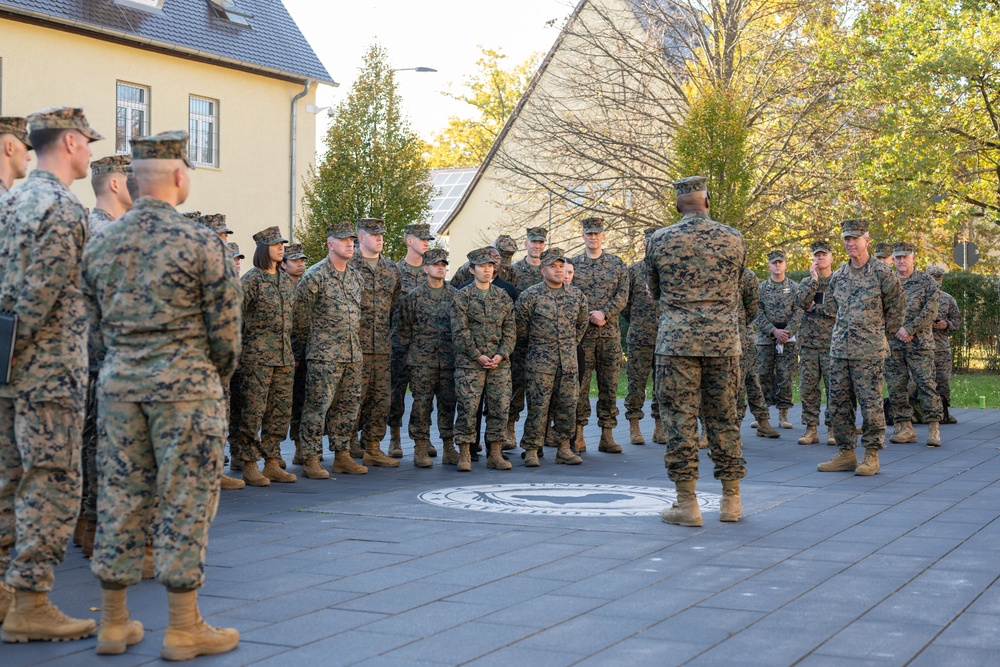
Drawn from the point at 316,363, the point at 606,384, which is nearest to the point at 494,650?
the point at 316,363

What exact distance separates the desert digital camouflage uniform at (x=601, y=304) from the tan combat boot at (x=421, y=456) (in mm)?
1781

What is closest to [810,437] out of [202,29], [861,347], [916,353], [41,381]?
[916,353]

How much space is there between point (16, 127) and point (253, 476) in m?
4.70

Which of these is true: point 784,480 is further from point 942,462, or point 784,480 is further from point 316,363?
point 316,363

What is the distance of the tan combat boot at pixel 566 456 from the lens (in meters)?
12.1

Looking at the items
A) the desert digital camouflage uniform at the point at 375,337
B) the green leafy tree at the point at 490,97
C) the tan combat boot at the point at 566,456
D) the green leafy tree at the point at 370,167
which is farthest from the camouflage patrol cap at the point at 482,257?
the green leafy tree at the point at 490,97

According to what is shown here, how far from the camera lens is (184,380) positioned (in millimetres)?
5309

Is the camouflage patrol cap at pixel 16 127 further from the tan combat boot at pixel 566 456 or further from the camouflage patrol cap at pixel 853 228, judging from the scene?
the camouflage patrol cap at pixel 853 228

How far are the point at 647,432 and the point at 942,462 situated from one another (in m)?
3.93

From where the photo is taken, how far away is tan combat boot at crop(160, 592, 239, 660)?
17.2 ft

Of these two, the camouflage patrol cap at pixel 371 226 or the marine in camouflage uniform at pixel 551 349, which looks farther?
the marine in camouflage uniform at pixel 551 349

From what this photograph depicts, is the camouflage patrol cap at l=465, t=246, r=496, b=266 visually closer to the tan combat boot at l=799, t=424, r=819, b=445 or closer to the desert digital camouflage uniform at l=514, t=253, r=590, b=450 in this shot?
the desert digital camouflage uniform at l=514, t=253, r=590, b=450

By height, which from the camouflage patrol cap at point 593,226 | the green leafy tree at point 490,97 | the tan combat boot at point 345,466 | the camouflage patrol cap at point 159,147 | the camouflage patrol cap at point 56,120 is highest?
the green leafy tree at point 490,97

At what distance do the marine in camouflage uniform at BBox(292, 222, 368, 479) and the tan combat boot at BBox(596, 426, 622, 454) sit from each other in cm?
315
